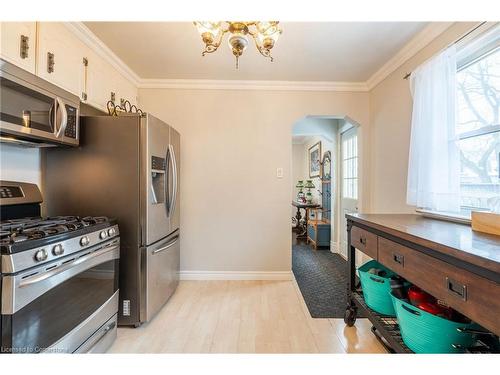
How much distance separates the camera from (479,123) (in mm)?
1529

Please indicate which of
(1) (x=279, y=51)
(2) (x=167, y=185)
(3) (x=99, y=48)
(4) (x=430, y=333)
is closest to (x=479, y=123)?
(4) (x=430, y=333)

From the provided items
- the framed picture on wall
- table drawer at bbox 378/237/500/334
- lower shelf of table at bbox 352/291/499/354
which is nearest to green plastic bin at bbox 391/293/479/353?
lower shelf of table at bbox 352/291/499/354

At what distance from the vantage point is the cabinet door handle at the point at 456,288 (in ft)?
2.85

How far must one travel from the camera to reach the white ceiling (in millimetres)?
1896

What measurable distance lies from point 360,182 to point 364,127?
69 centimetres

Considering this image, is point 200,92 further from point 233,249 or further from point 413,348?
point 413,348

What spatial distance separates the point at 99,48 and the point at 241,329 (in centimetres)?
273

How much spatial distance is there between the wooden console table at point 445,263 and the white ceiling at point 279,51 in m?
1.55

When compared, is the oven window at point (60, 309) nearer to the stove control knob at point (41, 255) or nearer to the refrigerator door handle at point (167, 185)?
the stove control knob at point (41, 255)

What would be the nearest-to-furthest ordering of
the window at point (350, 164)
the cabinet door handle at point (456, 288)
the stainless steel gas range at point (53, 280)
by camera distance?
the cabinet door handle at point (456, 288), the stainless steel gas range at point (53, 280), the window at point (350, 164)

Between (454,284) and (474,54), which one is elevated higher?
(474,54)

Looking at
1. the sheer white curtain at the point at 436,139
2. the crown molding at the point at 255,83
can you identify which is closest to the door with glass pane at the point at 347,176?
the crown molding at the point at 255,83

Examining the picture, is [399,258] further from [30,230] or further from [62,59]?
[62,59]

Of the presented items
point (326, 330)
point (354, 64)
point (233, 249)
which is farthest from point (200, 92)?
point (326, 330)
